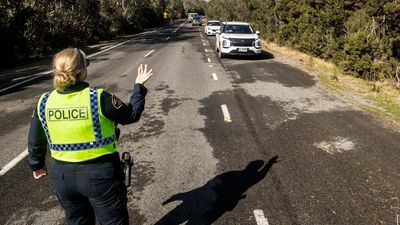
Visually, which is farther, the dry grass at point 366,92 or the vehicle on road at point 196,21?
the vehicle on road at point 196,21

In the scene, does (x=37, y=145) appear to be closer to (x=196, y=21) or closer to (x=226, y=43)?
(x=226, y=43)

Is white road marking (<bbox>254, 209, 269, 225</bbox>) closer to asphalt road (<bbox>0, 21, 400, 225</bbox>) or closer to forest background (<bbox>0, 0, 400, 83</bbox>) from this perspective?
asphalt road (<bbox>0, 21, 400, 225</bbox>)

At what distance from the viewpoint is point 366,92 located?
1160cm

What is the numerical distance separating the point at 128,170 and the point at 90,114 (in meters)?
0.74

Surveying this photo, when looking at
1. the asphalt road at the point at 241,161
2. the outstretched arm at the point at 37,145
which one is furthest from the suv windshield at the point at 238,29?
the outstretched arm at the point at 37,145

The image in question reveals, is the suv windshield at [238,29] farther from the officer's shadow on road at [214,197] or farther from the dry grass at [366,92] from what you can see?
the officer's shadow on road at [214,197]

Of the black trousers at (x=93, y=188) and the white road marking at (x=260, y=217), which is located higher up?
the black trousers at (x=93, y=188)

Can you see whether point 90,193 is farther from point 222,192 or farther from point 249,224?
point 222,192

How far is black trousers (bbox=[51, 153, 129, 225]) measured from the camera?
276cm

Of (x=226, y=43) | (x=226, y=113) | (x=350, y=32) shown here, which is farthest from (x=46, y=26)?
(x=226, y=113)

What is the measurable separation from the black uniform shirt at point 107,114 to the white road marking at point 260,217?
213 cm

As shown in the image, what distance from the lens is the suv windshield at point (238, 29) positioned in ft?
64.7

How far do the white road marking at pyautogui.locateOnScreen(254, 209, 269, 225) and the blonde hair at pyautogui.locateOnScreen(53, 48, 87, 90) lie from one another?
267 cm

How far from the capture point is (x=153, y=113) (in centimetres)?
882
